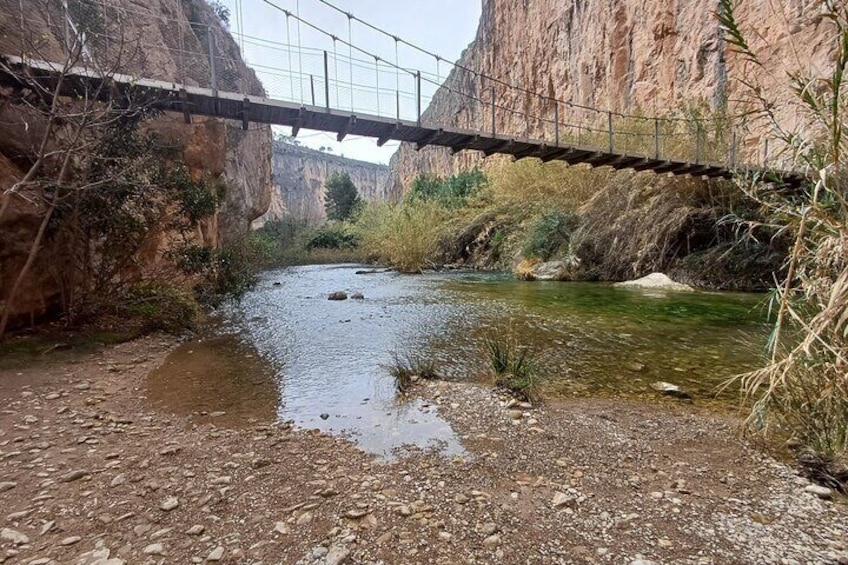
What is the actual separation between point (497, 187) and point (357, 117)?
10261mm

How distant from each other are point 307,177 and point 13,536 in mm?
52696

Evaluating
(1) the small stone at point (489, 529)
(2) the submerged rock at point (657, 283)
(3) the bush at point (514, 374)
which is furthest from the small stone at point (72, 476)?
(2) the submerged rock at point (657, 283)

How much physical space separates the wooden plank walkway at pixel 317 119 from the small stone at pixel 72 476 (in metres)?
3.32

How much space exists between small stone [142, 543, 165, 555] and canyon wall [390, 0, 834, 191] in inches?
119

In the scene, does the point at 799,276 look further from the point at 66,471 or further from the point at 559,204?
the point at 559,204

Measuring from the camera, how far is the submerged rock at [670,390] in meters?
2.68

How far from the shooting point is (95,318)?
4324mm

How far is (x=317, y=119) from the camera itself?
5.57 meters

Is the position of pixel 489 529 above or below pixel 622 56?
below

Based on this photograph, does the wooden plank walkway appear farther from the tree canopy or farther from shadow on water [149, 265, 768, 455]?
the tree canopy

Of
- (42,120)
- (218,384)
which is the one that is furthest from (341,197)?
(218,384)

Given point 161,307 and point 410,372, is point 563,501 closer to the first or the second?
point 410,372

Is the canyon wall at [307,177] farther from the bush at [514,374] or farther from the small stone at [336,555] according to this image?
the small stone at [336,555]

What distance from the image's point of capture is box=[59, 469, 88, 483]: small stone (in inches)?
66.6
